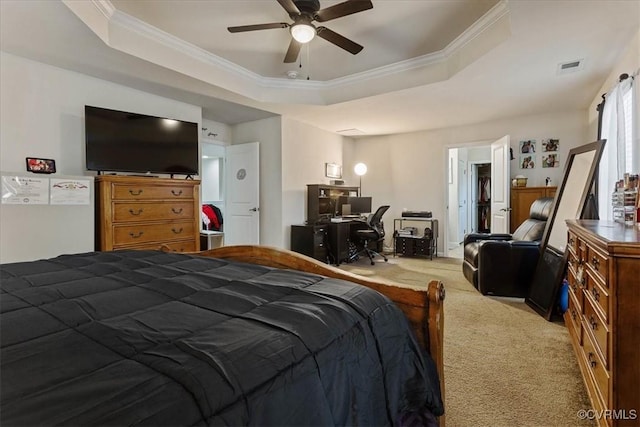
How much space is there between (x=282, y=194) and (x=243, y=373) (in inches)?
179

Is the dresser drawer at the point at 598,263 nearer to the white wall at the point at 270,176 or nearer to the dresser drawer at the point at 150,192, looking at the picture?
the dresser drawer at the point at 150,192

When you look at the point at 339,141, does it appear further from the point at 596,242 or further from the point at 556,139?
the point at 596,242

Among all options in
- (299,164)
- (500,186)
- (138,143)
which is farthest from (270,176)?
(500,186)

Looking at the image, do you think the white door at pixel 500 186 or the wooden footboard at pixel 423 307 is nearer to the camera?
the wooden footboard at pixel 423 307

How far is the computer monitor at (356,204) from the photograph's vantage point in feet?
19.8

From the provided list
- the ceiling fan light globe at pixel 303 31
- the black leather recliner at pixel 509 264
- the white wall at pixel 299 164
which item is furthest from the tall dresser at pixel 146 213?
the black leather recliner at pixel 509 264

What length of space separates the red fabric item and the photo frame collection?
216 inches

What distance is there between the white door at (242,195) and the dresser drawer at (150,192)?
5.28 feet

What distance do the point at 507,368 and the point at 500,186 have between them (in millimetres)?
3835

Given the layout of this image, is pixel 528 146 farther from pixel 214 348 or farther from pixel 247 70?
pixel 214 348

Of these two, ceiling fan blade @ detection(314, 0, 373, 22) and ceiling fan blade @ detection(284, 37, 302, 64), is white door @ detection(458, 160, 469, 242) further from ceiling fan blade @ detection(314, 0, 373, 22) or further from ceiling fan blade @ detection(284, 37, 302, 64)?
ceiling fan blade @ detection(314, 0, 373, 22)

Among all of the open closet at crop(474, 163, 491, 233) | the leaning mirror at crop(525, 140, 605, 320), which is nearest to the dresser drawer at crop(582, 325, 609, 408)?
the leaning mirror at crop(525, 140, 605, 320)

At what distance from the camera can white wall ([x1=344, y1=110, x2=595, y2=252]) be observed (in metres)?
4.99

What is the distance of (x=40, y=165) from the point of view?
310 centimetres
